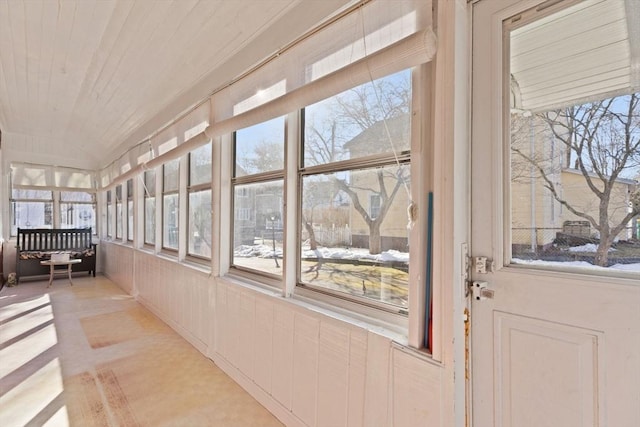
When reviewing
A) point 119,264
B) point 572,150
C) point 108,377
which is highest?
point 572,150

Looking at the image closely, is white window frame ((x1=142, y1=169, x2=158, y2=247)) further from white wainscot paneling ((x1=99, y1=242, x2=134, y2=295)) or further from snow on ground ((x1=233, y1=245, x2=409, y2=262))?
snow on ground ((x1=233, y1=245, x2=409, y2=262))

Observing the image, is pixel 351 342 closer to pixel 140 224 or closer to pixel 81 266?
pixel 140 224

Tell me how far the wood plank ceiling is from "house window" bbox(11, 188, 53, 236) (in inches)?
101

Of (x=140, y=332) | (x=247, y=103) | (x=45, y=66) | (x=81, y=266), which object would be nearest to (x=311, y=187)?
(x=247, y=103)

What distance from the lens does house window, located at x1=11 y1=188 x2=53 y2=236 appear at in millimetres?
6594

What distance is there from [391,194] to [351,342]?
0.78 m

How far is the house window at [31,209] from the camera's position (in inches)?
260

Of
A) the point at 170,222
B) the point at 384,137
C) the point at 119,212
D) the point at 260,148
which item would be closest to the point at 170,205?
the point at 170,222

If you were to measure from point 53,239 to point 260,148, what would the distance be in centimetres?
664

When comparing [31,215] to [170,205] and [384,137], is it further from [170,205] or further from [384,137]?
[384,137]

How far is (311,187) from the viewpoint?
2.07 meters

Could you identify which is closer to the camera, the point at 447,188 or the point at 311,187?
the point at 447,188

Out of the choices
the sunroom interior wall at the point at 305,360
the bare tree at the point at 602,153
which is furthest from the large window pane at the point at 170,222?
the bare tree at the point at 602,153

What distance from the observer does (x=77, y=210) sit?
24.2 ft
